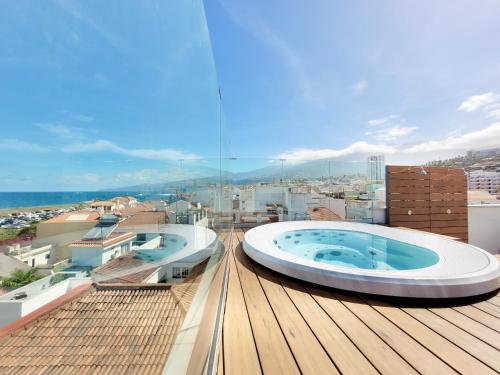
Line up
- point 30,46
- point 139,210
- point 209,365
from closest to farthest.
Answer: point 30,46 < point 139,210 < point 209,365

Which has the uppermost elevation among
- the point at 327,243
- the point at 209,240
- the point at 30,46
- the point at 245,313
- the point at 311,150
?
the point at 311,150

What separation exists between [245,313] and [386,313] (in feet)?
3.04

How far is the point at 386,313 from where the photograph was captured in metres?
1.35

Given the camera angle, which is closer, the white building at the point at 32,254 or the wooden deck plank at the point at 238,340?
the white building at the point at 32,254

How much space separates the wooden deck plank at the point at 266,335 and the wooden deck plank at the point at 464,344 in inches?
29.5

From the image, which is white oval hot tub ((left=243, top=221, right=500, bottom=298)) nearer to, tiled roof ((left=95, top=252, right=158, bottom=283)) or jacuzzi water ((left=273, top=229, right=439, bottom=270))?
jacuzzi water ((left=273, top=229, right=439, bottom=270))

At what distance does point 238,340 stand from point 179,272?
512 millimetres

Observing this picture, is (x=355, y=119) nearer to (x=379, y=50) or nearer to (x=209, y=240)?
(x=379, y=50)

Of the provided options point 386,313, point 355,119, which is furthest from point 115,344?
point 355,119

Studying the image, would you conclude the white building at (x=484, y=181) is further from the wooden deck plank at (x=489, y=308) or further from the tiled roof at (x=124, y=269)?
the tiled roof at (x=124, y=269)

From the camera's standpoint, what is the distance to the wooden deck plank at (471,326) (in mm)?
1099

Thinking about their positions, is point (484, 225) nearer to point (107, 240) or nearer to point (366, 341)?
point (366, 341)

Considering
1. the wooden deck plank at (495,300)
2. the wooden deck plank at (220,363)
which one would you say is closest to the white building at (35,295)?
the wooden deck plank at (220,363)

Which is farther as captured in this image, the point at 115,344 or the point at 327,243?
the point at 327,243
